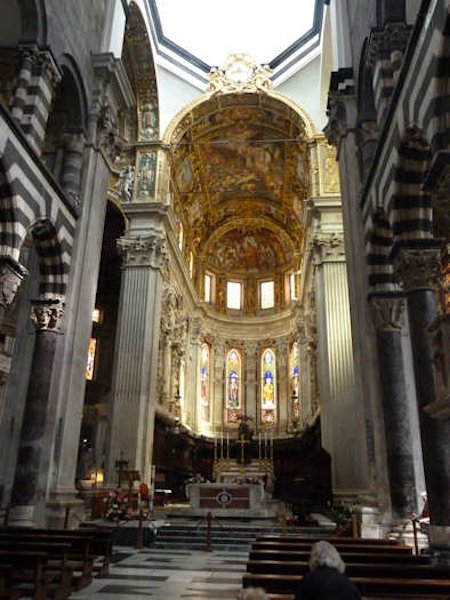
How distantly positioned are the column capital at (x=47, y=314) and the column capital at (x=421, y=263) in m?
7.59

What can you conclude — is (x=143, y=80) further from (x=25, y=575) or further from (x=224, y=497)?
(x=25, y=575)

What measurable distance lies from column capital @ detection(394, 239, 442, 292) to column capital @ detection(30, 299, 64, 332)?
7.59 meters

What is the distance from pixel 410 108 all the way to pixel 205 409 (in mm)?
25450

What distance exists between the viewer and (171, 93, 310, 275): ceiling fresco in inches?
1003

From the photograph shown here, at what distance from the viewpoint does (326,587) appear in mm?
3145

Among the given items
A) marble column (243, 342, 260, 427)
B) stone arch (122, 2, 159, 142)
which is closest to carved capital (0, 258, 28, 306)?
stone arch (122, 2, 159, 142)

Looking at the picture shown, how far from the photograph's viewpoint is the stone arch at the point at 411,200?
9.18 metres

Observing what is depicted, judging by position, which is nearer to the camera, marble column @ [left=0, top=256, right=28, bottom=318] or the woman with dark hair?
the woman with dark hair

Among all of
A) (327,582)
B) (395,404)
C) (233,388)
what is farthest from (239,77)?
(327,582)

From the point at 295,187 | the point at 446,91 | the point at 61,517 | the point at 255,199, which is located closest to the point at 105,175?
the point at 61,517

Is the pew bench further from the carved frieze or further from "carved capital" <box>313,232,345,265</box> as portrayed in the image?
the carved frieze

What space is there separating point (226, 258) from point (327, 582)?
3297cm

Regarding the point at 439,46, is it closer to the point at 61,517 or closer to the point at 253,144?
the point at 61,517

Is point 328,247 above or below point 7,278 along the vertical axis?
above
